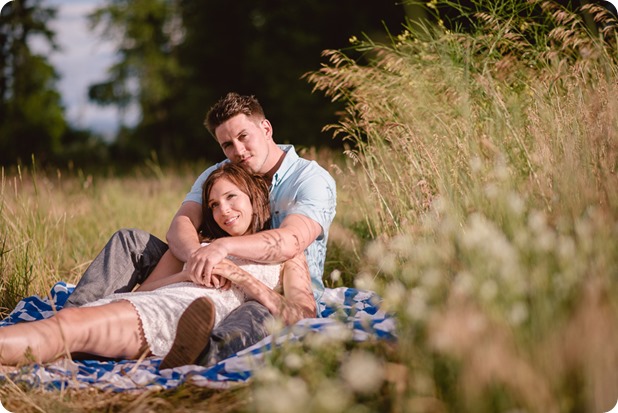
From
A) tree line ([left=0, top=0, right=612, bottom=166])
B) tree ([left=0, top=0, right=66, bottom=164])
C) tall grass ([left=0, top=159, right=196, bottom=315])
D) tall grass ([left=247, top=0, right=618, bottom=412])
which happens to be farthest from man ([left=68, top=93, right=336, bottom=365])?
tree ([left=0, top=0, right=66, bottom=164])

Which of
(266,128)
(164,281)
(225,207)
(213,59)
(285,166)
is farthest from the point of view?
(213,59)

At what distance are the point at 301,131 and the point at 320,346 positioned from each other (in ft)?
40.2

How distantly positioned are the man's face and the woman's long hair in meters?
0.10

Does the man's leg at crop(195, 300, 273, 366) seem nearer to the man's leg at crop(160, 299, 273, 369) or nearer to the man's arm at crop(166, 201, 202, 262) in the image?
the man's leg at crop(160, 299, 273, 369)

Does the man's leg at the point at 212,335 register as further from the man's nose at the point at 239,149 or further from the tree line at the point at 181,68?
the tree line at the point at 181,68

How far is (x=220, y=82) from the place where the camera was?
15.8 m

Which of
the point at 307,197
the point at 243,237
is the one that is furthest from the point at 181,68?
the point at 243,237

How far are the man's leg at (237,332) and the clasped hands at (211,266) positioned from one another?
17 cm

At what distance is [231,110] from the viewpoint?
11.5ft

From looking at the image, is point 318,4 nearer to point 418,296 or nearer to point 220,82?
point 220,82

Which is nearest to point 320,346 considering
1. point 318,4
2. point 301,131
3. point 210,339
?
point 210,339

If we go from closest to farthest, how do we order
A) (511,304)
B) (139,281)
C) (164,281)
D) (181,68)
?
1. (511,304)
2. (164,281)
3. (139,281)
4. (181,68)

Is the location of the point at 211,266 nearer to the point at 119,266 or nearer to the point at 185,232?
the point at 185,232

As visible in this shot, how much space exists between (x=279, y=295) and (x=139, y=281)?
999mm
